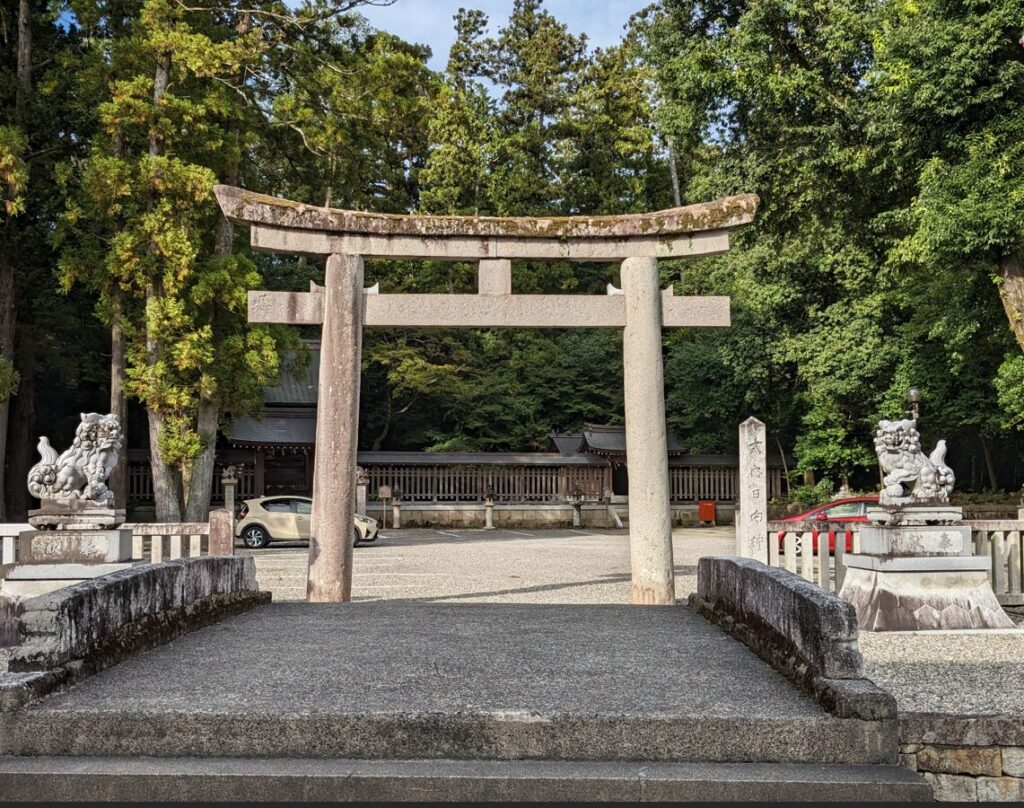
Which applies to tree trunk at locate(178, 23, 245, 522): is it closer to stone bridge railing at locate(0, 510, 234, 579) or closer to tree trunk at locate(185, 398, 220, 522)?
tree trunk at locate(185, 398, 220, 522)

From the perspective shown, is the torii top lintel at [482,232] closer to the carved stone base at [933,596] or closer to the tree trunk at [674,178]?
the carved stone base at [933,596]

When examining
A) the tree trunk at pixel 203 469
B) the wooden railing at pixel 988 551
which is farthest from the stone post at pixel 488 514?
the wooden railing at pixel 988 551

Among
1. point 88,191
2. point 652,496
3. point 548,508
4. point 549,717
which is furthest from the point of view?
point 548,508

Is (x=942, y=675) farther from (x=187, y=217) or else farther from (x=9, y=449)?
(x=9, y=449)

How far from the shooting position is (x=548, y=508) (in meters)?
30.2

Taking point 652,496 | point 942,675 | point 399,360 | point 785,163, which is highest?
point 785,163

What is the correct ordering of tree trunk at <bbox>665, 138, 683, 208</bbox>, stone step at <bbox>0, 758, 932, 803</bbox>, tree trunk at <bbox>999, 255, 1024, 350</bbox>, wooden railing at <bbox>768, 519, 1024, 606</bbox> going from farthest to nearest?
tree trunk at <bbox>665, 138, 683, 208</bbox> → tree trunk at <bbox>999, 255, 1024, 350</bbox> → wooden railing at <bbox>768, 519, 1024, 606</bbox> → stone step at <bbox>0, 758, 932, 803</bbox>

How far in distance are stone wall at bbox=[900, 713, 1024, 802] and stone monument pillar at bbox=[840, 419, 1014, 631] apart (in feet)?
14.0

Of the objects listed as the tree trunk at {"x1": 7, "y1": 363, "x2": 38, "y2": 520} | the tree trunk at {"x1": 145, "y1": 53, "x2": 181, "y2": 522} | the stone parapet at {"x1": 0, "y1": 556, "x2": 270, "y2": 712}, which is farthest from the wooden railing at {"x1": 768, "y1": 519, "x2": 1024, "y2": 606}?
the tree trunk at {"x1": 7, "y1": 363, "x2": 38, "y2": 520}

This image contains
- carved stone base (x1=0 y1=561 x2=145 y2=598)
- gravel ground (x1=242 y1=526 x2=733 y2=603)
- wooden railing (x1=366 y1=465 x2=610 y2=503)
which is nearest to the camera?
carved stone base (x1=0 y1=561 x2=145 y2=598)

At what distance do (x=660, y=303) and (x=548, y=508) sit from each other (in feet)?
67.7

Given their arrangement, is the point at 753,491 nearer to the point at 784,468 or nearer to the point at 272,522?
the point at 272,522

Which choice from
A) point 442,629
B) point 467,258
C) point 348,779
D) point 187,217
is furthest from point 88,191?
point 348,779

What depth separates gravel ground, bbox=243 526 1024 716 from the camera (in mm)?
5691
